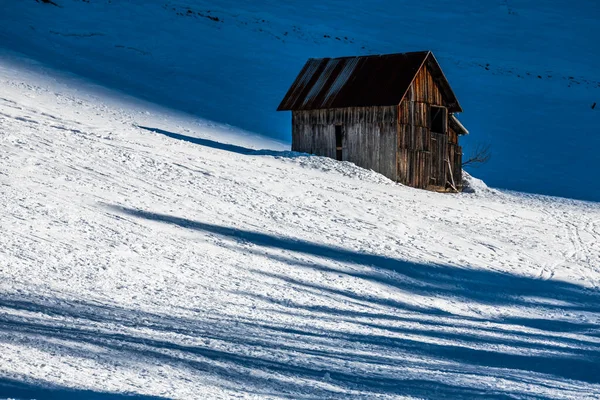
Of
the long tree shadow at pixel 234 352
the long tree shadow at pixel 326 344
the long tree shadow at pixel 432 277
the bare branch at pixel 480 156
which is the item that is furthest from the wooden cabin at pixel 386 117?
the long tree shadow at pixel 234 352

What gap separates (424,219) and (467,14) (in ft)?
171

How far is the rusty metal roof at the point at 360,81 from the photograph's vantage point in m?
29.2

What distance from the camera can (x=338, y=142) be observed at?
3030cm

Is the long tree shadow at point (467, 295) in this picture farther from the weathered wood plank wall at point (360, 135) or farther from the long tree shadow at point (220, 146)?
the weathered wood plank wall at point (360, 135)

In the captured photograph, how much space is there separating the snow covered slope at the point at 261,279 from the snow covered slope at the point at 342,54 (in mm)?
11886

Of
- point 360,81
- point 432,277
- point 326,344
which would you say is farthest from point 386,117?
point 326,344

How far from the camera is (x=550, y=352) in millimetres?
11461

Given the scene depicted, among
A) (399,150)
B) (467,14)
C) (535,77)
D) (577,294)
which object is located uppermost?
(467,14)

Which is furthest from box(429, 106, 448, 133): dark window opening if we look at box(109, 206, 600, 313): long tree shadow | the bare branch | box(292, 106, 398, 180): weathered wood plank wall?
box(109, 206, 600, 313): long tree shadow

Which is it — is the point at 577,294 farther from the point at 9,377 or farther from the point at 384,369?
the point at 9,377

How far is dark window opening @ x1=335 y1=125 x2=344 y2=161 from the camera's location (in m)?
30.1

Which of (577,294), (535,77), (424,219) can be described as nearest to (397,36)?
(535,77)

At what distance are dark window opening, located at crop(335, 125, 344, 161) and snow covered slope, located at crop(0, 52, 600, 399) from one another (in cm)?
273

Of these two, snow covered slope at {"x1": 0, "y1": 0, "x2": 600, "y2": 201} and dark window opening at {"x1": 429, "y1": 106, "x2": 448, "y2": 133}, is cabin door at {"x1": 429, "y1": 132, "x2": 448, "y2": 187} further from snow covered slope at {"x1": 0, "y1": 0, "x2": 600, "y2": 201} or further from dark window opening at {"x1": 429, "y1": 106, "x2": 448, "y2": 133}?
snow covered slope at {"x1": 0, "y1": 0, "x2": 600, "y2": 201}
